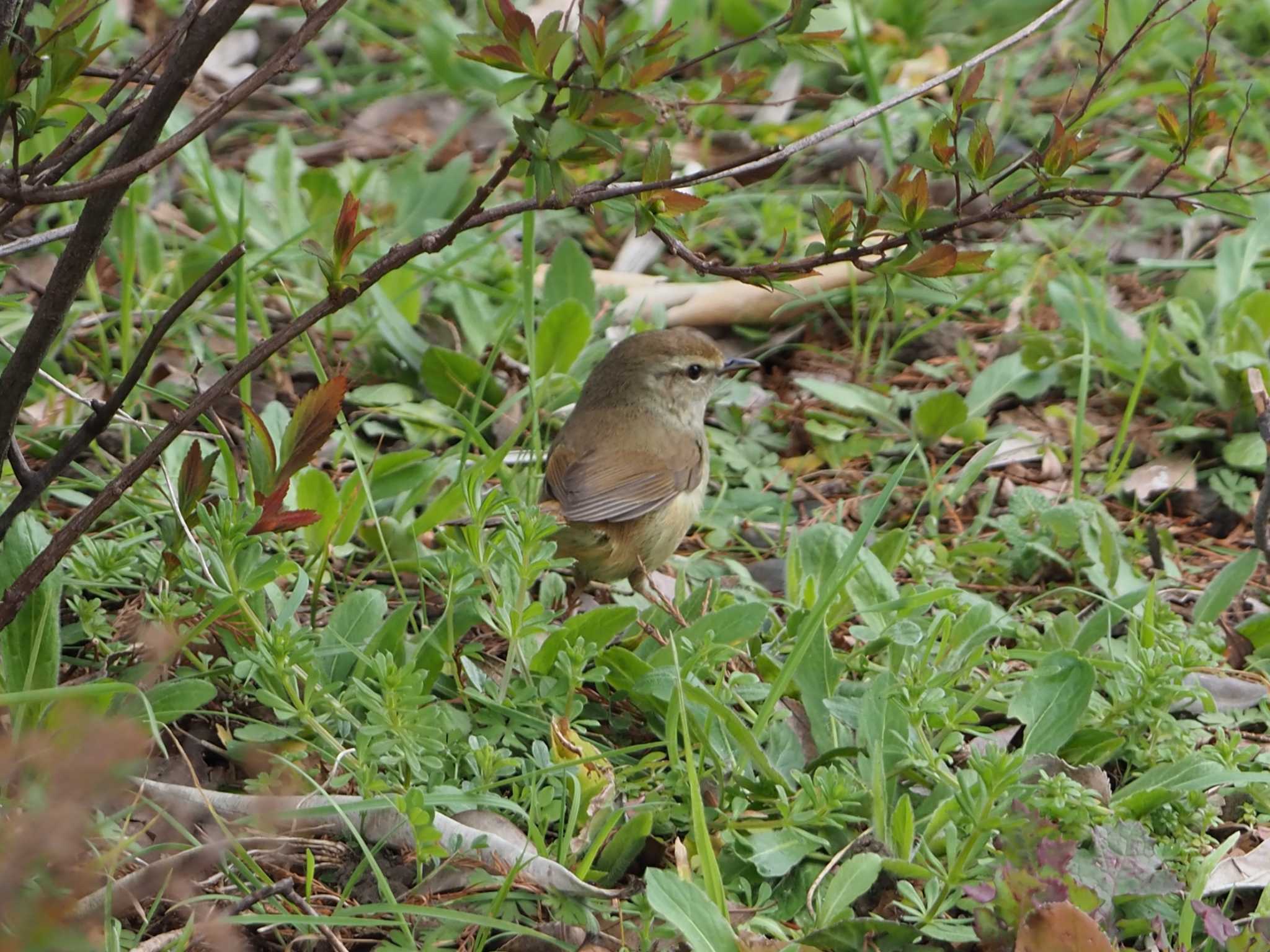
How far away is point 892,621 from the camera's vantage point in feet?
12.7

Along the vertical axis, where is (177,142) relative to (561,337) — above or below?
above

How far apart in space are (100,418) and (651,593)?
1.89 meters

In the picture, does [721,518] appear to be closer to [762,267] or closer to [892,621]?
[892,621]

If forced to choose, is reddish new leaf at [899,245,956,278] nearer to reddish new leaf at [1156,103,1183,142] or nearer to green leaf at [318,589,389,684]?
reddish new leaf at [1156,103,1183,142]

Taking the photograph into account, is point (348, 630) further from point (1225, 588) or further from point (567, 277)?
point (1225, 588)

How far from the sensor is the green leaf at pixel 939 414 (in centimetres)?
518

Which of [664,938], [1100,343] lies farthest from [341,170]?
[664,938]

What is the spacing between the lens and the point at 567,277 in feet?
17.8

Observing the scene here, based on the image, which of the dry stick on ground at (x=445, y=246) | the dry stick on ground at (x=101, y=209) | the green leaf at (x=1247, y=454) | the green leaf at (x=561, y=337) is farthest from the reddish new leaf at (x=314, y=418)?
the green leaf at (x=1247, y=454)

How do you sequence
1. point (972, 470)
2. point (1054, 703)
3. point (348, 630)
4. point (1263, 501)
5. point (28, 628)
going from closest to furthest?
point (28, 628)
point (1054, 703)
point (348, 630)
point (1263, 501)
point (972, 470)

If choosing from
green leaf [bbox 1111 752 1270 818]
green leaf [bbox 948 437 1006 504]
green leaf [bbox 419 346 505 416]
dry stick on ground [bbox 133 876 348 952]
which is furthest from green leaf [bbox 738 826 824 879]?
green leaf [bbox 419 346 505 416]

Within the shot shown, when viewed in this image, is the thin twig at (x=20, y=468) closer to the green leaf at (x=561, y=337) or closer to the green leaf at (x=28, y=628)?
the green leaf at (x=28, y=628)

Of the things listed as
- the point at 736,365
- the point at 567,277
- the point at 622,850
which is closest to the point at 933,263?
the point at 622,850

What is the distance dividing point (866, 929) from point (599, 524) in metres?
1.77
